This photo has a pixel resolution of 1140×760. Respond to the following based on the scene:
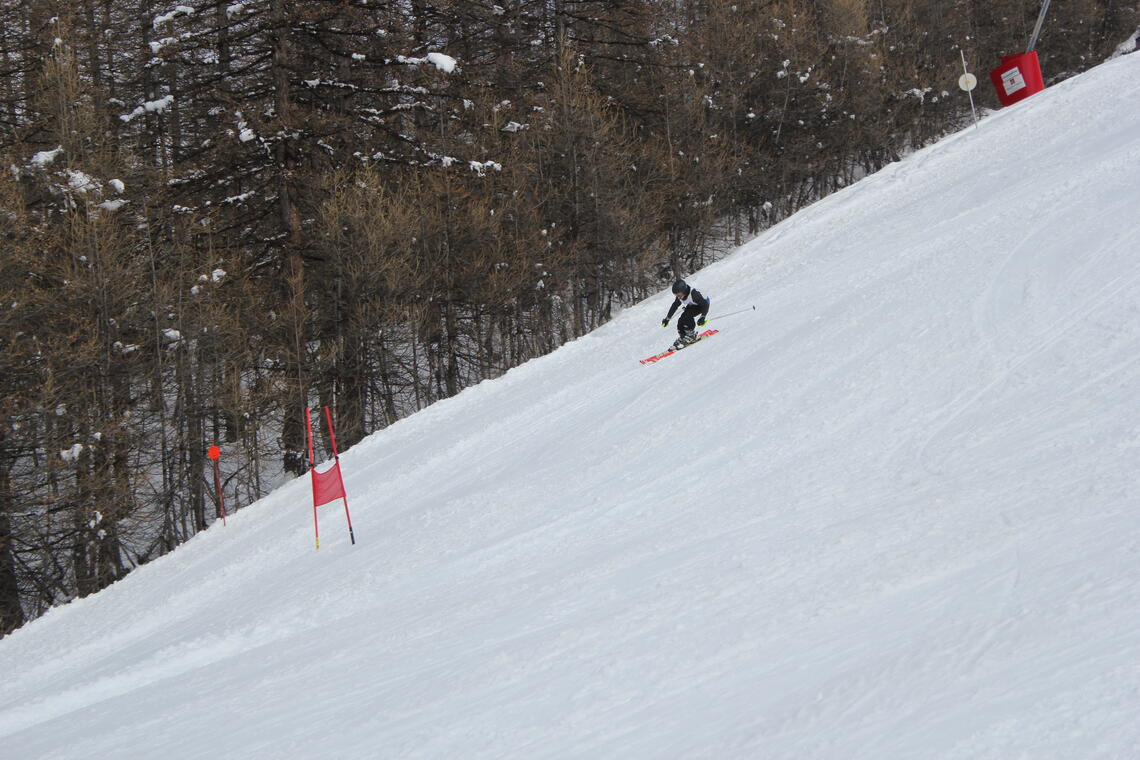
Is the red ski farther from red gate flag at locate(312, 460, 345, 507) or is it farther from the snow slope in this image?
red gate flag at locate(312, 460, 345, 507)

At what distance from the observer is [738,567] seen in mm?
5984

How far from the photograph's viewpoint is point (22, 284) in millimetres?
18078

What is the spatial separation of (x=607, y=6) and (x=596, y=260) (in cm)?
1055

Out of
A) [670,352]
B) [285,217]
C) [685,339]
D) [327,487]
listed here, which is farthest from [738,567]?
[285,217]

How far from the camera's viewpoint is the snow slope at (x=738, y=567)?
13.4 ft

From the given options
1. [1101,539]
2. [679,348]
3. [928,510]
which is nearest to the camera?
[1101,539]

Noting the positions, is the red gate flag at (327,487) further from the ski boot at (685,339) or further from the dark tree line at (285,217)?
the dark tree line at (285,217)

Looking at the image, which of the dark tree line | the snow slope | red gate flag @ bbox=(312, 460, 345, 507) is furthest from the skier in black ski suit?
the dark tree line

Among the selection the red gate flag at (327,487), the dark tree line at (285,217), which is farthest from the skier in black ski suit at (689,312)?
the dark tree line at (285,217)

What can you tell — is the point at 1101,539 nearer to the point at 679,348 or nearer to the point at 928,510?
the point at 928,510

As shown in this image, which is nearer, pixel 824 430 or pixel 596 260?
pixel 824 430

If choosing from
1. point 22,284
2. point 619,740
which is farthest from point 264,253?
point 619,740

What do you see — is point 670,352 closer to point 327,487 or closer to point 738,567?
point 327,487

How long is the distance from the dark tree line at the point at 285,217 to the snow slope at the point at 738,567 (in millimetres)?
7945
